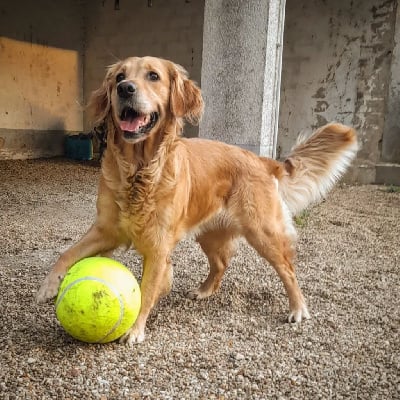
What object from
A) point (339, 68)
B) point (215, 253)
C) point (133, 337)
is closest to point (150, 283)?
point (133, 337)

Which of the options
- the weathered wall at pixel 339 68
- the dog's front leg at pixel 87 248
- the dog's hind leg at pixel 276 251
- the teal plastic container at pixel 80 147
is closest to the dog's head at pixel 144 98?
the dog's front leg at pixel 87 248

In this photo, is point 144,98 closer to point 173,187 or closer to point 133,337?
point 173,187

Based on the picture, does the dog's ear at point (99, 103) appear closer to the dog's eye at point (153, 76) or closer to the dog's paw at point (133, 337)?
the dog's eye at point (153, 76)

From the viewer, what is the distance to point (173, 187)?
8.21 feet

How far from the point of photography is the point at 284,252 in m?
2.87

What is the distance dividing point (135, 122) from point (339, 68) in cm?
705

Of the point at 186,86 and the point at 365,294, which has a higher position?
the point at 186,86

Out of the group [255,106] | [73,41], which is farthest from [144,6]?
[255,106]

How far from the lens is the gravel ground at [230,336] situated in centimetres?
191

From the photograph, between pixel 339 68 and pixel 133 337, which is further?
pixel 339 68

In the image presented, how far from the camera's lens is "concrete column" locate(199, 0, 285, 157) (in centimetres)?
472

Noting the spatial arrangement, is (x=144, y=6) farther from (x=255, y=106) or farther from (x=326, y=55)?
(x=255, y=106)

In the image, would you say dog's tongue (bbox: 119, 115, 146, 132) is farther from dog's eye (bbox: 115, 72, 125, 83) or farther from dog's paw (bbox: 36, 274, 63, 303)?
dog's paw (bbox: 36, 274, 63, 303)

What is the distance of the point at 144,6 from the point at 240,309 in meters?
9.68
